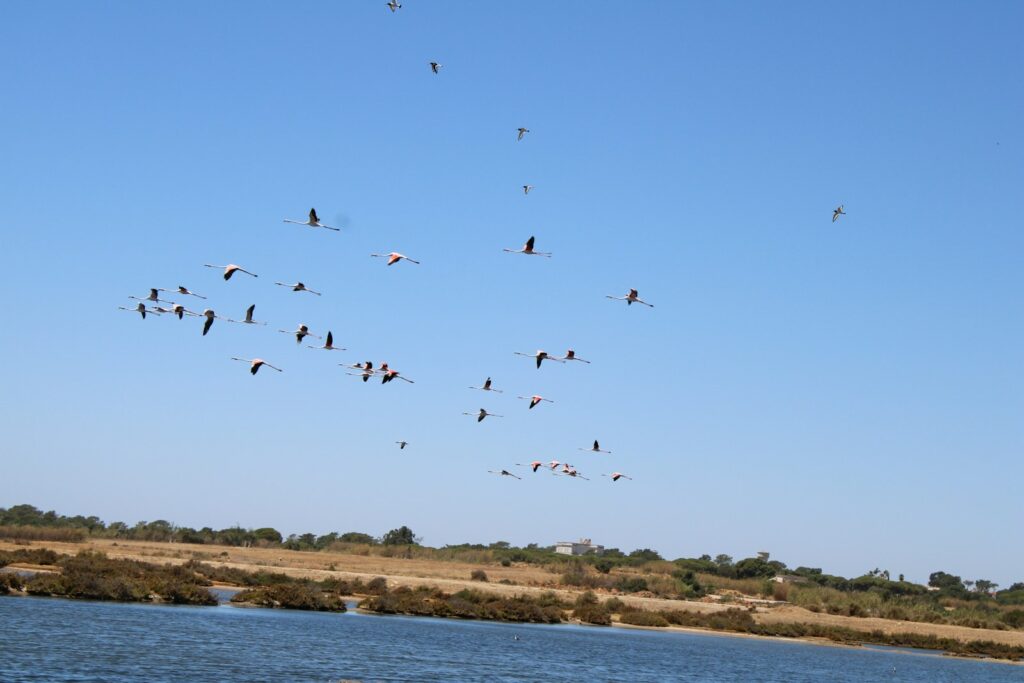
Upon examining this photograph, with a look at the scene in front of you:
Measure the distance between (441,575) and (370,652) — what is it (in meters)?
56.1

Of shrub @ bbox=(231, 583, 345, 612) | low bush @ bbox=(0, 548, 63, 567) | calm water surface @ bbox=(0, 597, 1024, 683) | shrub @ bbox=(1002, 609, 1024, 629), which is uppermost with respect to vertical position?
shrub @ bbox=(1002, 609, 1024, 629)

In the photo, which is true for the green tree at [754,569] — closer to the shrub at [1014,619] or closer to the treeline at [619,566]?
the treeline at [619,566]

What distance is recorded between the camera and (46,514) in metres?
145

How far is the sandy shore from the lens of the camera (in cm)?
8662

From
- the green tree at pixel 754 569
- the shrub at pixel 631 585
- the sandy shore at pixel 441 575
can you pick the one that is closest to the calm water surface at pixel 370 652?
the sandy shore at pixel 441 575

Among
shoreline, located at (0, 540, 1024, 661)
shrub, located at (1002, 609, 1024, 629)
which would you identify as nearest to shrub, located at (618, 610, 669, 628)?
shoreline, located at (0, 540, 1024, 661)

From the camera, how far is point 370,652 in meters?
45.0

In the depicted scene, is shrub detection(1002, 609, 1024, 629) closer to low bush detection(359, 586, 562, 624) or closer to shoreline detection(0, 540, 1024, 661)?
shoreline detection(0, 540, 1024, 661)

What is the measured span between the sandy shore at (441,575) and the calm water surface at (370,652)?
15809 mm

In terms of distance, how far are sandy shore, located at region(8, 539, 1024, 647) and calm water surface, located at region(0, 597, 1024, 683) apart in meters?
15.8

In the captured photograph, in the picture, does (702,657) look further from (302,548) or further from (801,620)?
(302,548)

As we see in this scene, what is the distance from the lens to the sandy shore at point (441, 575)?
3410 inches

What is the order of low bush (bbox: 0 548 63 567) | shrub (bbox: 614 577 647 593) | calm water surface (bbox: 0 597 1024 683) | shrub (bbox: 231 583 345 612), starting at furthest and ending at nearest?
shrub (bbox: 614 577 647 593) < low bush (bbox: 0 548 63 567) < shrub (bbox: 231 583 345 612) < calm water surface (bbox: 0 597 1024 683)

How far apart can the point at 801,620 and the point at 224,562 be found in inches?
1779
